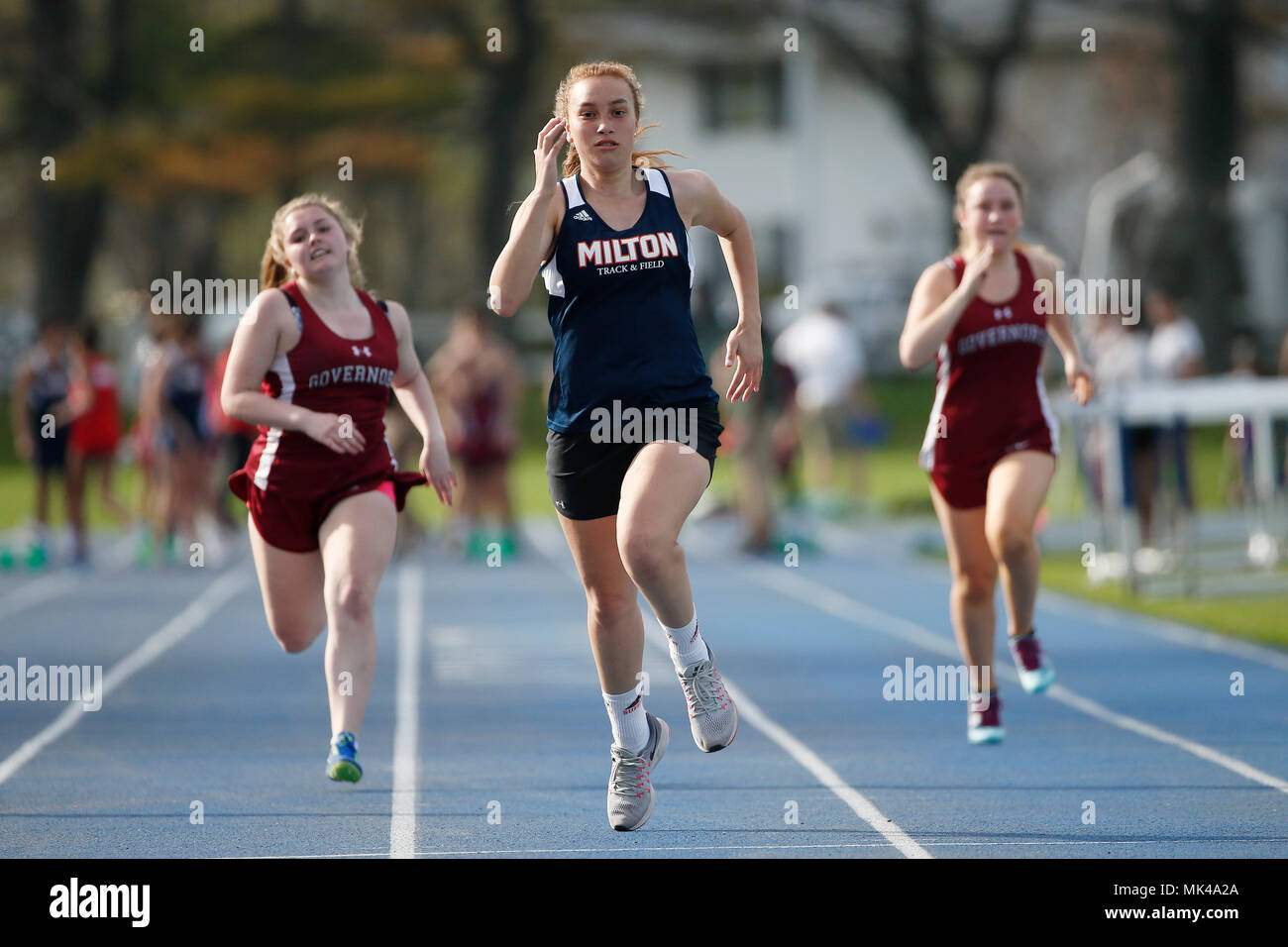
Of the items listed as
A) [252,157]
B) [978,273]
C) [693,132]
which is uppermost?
[693,132]

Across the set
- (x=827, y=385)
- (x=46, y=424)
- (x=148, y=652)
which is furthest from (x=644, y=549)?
(x=827, y=385)

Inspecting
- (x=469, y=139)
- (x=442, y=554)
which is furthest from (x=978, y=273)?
(x=469, y=139)

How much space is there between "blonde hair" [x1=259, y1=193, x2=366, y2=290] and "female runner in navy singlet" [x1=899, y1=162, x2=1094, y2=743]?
2.17 meters

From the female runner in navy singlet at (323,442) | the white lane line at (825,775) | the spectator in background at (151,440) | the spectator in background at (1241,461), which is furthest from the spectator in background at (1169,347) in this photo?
the female runner in navy singlet at (323,442)

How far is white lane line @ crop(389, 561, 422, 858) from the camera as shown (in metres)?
6.69

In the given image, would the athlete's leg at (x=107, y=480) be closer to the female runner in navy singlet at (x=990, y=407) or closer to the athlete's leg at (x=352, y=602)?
the female runner in navy singlet at (x=990, y=407)

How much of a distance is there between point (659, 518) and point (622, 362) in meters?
0.50

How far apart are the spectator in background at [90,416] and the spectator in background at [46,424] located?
97mm

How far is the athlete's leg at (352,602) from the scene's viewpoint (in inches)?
273

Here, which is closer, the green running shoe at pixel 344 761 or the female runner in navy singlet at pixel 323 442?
the green running shoe at pixel 344 761

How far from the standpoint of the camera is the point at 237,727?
947 cm

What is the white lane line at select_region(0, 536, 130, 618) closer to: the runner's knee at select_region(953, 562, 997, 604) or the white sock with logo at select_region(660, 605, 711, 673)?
the runner's knee at select_region(953, 562, 997, 604)
